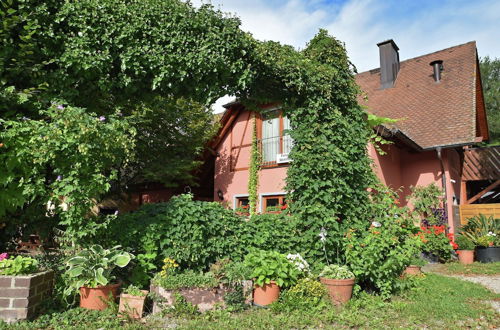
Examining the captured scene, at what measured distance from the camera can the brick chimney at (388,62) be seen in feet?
46.2

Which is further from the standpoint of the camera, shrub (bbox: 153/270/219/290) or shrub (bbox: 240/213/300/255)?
shrub (bbox: 240/213/300/255)

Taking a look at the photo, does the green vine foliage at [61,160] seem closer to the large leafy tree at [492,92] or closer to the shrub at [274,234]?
the shrub at [274,234]

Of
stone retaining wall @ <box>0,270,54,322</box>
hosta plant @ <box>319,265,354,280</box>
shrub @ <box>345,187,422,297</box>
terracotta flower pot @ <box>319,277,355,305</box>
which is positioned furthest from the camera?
shrub @ <box>345,187,422,297</box>

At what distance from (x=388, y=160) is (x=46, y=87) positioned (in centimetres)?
916

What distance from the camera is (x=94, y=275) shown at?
381cm

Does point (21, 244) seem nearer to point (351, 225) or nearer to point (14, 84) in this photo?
point (14, 84)

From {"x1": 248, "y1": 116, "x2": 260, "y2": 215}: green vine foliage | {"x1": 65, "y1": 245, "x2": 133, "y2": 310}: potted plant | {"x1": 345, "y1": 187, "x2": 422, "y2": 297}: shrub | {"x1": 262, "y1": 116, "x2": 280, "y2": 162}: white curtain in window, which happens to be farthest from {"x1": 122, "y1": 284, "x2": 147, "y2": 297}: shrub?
{"x1": 262, "y1": 116, "x2": 280, "y2": 162}: white curtain in window

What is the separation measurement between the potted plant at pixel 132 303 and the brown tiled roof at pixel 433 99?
30.0 ft

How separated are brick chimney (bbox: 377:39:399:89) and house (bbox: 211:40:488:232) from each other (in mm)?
40

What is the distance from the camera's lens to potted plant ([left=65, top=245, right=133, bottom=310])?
375 centimetres

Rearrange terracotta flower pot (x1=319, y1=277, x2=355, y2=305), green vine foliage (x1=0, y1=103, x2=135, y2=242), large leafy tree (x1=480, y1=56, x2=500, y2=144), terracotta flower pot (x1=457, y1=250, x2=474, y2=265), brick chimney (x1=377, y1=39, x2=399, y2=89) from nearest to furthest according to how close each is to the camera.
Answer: green vine foliage (x1=0, y1=103, x2=135, y2=242) < terracotta flower pot (x1=319, y1=277, x2=355, y2=305) < terracotta flower pot (x1=457, y1=250, x2=474, y2=265) < brick chimney (x1=377, y1=39, x2=399, y2=89) < large leafy tree (x1=480, y1=56, x2=500, y2=144)

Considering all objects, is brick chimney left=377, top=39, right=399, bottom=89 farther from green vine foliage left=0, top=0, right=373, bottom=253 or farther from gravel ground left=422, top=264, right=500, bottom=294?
green vine foliage left=0, top=0, right=373, bottom=253

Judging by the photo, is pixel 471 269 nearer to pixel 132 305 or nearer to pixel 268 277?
pixel 268 277

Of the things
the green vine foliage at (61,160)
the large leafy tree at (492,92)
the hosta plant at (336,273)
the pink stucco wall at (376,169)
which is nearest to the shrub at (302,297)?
the hosta plant at (336,273)
